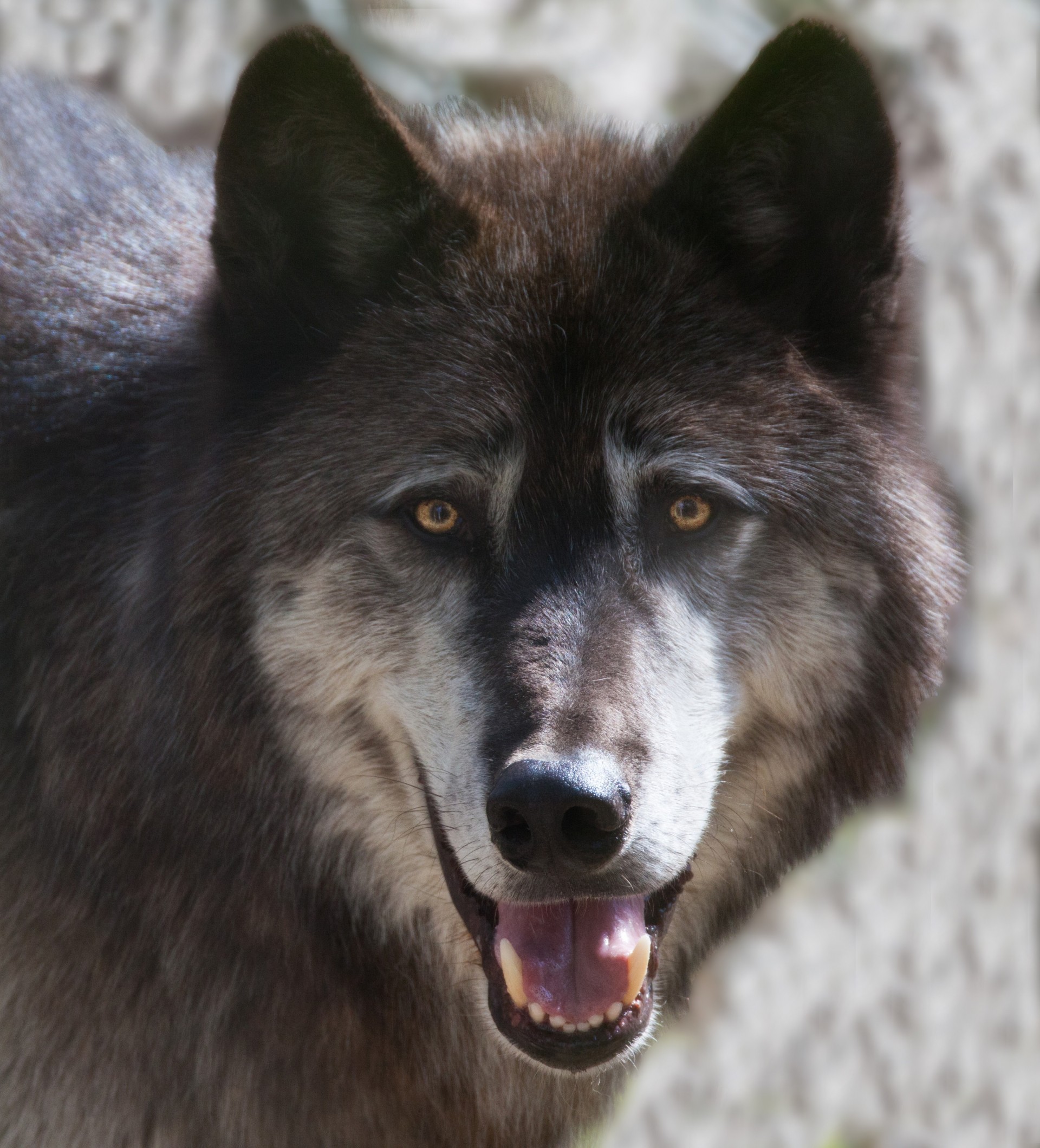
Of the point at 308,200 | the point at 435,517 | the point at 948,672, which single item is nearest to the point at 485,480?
the point at 435,517

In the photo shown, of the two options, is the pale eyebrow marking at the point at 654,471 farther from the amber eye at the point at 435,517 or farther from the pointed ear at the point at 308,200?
the pointed ear at the point at 308,200

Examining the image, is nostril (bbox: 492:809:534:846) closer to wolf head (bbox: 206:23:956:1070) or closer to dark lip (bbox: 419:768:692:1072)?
wolf head (bbox: 206:23:956:1070)

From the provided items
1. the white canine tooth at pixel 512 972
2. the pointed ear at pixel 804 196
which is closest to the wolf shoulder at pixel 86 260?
the pointed ear at pixel 804 196

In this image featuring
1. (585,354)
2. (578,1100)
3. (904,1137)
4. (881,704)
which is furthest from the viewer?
(904,1137)

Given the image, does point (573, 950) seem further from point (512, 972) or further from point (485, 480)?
point (485, 480)

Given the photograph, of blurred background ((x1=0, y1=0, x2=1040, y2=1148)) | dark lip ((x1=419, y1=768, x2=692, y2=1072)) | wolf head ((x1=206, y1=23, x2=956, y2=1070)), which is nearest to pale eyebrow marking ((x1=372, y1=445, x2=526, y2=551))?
wolf head ((x1=206, y1=23, x2=956, y2=1070))

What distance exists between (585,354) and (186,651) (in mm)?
834

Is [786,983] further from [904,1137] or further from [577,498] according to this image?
[577,498]

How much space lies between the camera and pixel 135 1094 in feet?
8.53

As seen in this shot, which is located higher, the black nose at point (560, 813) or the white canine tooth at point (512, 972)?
the black nose at point (560, 813)

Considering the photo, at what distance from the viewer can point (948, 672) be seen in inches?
181

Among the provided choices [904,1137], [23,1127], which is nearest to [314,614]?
[23,1127]

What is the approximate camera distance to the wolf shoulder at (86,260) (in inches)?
104

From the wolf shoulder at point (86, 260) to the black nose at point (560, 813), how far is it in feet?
3.61
